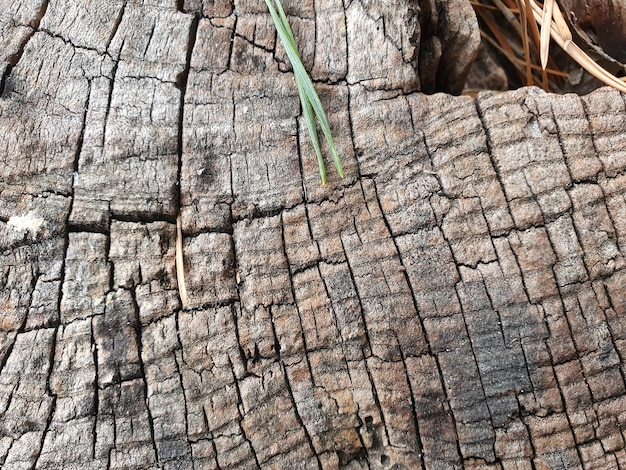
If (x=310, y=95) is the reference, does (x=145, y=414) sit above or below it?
below

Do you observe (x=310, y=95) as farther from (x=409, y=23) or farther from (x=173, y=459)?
(x=173, y=459)

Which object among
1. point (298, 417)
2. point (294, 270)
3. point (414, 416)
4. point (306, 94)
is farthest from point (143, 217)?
point (414, 416)

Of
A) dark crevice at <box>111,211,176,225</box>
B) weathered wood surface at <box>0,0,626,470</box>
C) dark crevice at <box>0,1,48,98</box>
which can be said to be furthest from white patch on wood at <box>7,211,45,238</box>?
dark crevice at <box>0,1,48,98</box>

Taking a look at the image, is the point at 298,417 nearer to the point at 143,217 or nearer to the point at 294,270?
the point at 294,270

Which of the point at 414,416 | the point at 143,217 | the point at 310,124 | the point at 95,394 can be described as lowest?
the point at 414,416

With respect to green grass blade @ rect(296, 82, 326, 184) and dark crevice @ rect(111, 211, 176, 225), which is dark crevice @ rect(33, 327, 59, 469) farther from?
green grass blade @ rect(296, 82, 326, 184)

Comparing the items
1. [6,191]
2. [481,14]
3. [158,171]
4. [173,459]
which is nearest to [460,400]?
[173,459]

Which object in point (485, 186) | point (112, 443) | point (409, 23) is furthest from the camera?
point (409, 23)
